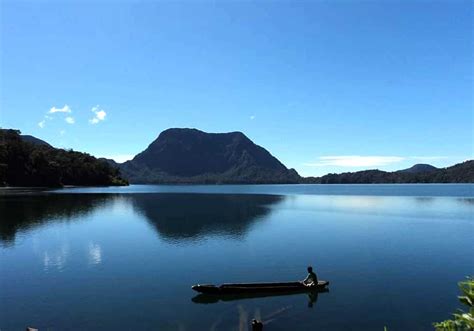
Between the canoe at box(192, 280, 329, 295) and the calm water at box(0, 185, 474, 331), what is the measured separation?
1043mm

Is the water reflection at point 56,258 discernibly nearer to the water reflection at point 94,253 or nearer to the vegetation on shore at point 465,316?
the water reflection at point 94,253

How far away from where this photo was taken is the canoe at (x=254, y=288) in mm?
35125

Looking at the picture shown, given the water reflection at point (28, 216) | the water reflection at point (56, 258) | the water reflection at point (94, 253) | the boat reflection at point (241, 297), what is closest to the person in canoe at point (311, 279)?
the boat reflection at point (241, 297)

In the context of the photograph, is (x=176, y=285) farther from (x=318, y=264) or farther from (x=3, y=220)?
(x=3, y=220)

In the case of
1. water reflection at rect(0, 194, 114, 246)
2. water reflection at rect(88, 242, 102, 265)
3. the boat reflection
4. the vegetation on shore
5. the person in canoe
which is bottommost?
the boat reflection

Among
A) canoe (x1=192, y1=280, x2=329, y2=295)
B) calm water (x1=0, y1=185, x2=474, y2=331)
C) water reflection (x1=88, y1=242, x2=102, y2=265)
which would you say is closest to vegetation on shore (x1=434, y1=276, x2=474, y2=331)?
calm water (x1=0, y1=185, x2=474, y2=331)

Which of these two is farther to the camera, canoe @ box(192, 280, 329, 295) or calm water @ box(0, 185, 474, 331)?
canoe @ box(192, 280, 329, 295)

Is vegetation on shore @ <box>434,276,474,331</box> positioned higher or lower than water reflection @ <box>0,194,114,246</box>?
higher

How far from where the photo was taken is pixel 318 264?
5000 cm

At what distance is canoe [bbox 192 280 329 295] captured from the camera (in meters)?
35.1

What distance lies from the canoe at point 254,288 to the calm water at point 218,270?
1043 mm

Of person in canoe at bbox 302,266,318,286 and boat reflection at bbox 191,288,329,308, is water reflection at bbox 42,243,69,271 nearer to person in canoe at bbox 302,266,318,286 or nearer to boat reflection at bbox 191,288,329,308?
boat reflection at bbox 191,288,329,308

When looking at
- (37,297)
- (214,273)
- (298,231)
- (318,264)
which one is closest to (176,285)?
(214,273)

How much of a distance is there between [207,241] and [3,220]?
45.7m
